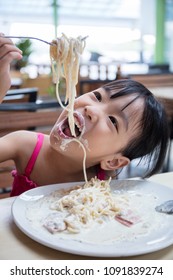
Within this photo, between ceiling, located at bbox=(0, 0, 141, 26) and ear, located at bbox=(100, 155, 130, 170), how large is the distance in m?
8.47

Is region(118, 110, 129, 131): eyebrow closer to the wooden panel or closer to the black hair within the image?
the black hair

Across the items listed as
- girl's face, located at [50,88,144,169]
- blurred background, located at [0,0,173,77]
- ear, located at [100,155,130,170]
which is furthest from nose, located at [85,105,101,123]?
blurred background, located at [0,0,173,77]

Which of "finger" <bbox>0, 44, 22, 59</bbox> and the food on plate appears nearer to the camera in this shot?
the food on plate

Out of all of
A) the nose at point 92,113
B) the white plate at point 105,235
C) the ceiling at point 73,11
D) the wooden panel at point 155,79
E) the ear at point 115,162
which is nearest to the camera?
the white plate at point 105,235

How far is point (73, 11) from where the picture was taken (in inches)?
360

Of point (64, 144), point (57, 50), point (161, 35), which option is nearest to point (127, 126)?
point (64, 144)

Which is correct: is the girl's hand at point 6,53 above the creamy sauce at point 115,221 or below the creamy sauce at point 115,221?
above

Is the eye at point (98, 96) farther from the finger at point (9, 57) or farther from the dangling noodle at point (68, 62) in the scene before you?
the finger at point (9, 57)

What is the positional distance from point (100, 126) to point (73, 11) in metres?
8.93

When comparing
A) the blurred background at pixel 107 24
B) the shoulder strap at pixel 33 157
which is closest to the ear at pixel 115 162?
the shoulder strap at pixel 33 157

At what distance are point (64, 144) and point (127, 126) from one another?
21 cm

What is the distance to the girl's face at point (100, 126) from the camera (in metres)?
0.99

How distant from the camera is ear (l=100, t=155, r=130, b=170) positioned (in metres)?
1.10

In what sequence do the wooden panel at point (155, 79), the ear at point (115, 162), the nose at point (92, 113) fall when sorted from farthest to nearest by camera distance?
the wooden panel at point (155, 79) < the ear at point (115, 162) < the nose at point (92, 113)
